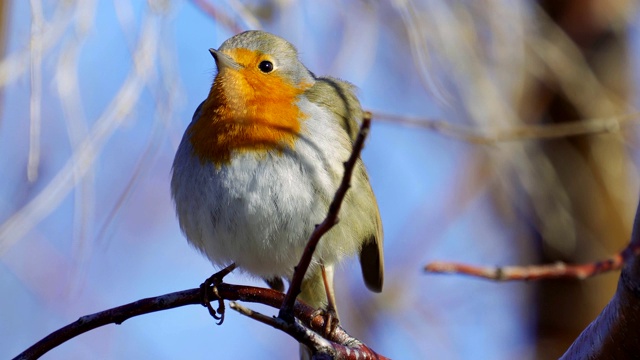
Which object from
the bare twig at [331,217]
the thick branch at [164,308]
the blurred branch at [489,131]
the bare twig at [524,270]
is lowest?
the bare twig at [524,270]

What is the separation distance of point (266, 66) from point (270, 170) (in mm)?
692

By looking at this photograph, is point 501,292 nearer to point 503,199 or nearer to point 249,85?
point 503,199

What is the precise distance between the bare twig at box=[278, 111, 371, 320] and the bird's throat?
1150 mm

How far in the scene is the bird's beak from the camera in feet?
10.8

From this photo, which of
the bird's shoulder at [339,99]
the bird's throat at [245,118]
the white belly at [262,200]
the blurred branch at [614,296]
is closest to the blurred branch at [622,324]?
the blurred branch at [614,296]

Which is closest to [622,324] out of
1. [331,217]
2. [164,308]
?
[331,217]

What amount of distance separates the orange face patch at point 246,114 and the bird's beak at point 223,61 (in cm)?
2

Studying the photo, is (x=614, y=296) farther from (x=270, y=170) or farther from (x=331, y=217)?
(x=270, y=170)

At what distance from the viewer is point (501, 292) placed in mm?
5633

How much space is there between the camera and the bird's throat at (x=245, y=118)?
3.00m

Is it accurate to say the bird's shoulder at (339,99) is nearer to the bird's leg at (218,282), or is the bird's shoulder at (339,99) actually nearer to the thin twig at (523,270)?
the bird's leg at (218,282)

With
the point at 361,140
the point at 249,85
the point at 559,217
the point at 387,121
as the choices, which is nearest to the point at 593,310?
the point at 559,217

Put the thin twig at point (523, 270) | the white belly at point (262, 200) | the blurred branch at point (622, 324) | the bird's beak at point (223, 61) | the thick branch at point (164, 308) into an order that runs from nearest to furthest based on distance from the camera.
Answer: the thin twig at point (523, 270) → the blurred branch at point (622, 324) → the thick branch at point (164, 308) → the white belly at point (262, 200) → the bird's beak at point (223, 61)

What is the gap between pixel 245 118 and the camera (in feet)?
10.2
